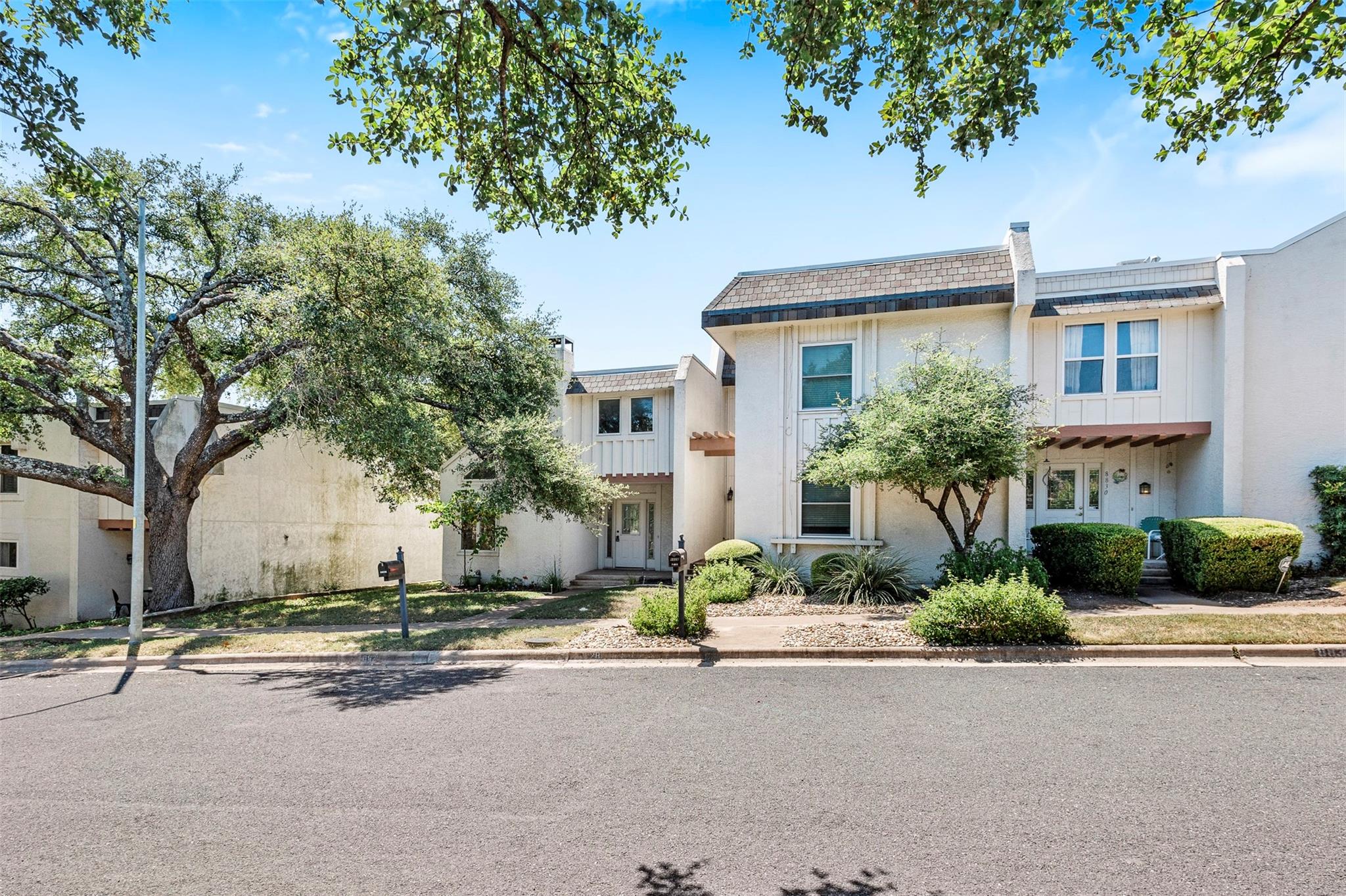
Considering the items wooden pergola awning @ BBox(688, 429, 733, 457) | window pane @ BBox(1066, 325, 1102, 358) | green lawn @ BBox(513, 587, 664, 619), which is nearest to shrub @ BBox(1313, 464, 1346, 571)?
window pane @ BBox(1066, 325, 1102, 358)

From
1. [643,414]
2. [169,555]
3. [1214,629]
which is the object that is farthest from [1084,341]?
[169,555]

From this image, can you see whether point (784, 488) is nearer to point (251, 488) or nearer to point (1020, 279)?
point (1020, 279)

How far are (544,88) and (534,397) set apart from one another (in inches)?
390

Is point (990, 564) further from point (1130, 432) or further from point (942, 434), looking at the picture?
point (1130, 432)

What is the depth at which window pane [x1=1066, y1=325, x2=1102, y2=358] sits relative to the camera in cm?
1357

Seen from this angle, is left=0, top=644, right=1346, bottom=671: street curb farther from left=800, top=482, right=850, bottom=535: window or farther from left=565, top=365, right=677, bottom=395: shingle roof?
left=565, top=365, right=677, bottom=395: shingle roof

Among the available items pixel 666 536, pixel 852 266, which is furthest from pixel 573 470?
pixel 852 266

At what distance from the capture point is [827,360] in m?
14.8

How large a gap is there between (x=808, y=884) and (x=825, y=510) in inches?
454

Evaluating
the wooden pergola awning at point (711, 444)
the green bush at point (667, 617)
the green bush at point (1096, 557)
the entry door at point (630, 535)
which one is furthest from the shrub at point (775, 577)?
the entry door at point (630, 535)

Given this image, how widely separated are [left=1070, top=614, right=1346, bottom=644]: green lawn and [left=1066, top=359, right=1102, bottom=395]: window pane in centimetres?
567

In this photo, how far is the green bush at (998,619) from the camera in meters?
8.23

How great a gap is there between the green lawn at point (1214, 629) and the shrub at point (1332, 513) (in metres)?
4.85

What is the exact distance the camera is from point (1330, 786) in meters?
4.35
